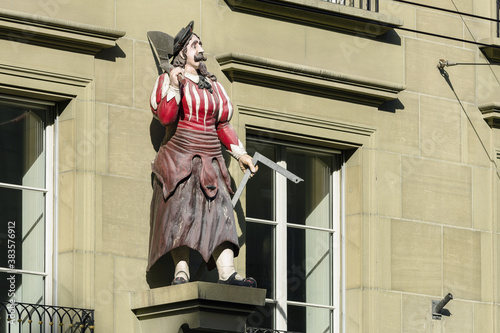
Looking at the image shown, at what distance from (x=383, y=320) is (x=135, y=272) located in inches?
115

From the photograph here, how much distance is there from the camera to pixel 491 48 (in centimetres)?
1897

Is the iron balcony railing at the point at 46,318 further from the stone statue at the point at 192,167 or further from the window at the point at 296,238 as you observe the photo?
the window at the point at 296,238

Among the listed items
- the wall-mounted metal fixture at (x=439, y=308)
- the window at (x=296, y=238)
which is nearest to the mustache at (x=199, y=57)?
the window at (x=296, y=238)

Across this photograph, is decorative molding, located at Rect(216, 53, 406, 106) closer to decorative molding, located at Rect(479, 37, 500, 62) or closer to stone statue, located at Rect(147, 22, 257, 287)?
stone statue, located at Rect(147, 22, 257, 287)

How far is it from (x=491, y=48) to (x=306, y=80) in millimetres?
2528

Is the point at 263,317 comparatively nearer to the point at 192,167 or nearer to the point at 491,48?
the point at 192,167

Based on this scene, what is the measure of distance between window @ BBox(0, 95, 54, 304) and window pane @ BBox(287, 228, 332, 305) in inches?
109

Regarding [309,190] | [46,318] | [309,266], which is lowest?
[46,318]

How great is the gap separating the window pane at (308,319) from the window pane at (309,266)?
9 centimetres

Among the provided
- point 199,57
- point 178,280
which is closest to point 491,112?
point 199,57

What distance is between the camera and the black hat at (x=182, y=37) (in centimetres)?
1638

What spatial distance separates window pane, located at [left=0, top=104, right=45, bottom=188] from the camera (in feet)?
52.5

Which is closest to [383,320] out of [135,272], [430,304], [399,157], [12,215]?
[430,304]

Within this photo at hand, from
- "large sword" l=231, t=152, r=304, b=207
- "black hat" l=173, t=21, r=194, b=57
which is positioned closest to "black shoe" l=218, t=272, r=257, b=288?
"large sword" l=231, t=152, r=304, b=207
